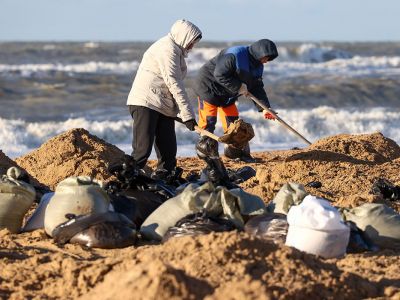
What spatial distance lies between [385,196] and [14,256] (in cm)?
376

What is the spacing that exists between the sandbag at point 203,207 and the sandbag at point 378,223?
0.68m

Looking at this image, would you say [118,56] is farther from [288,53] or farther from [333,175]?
[333,175]

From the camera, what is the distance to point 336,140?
12.8m

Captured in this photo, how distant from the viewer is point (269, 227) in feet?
22.2

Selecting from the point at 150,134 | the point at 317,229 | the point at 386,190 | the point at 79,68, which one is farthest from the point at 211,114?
the point at 79,68

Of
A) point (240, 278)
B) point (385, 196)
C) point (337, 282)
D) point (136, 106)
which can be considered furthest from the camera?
point (136, 106)

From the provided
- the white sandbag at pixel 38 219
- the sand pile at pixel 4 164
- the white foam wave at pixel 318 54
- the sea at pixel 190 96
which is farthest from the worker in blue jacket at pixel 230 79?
the white foam wave at pixel 318 54

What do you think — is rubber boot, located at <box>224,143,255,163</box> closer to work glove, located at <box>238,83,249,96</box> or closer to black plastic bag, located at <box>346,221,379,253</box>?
work glove, located at <box>238,83,249,96</box>

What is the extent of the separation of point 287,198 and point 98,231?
4.54 ft

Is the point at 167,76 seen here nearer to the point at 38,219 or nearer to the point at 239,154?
the point at 38,219

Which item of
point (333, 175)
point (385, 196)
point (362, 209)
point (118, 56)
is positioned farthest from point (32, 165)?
point (118, 56)

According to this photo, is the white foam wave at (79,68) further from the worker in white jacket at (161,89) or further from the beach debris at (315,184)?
the beach debris at (315,184)

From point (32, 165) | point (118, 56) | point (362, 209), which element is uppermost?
point (362, 209)

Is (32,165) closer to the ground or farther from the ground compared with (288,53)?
farther from the ground
